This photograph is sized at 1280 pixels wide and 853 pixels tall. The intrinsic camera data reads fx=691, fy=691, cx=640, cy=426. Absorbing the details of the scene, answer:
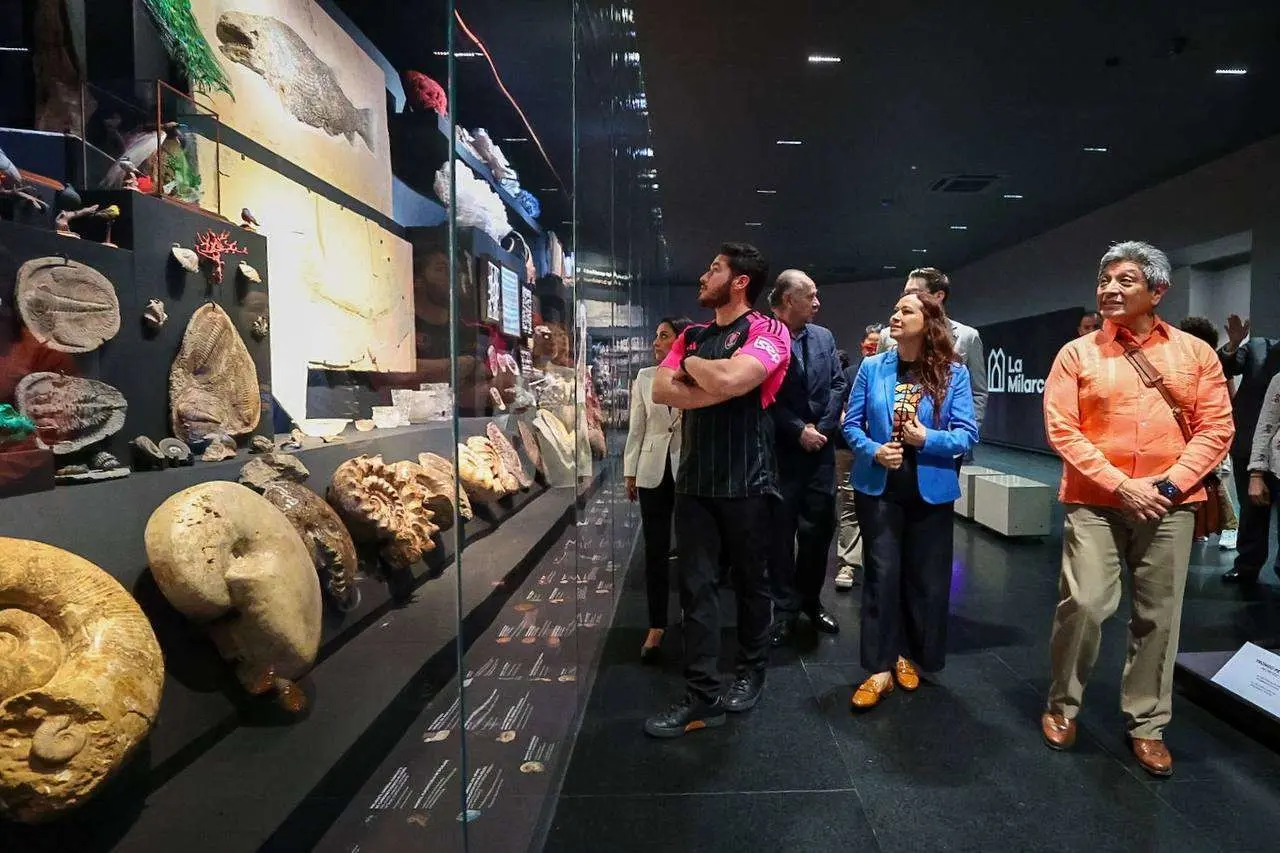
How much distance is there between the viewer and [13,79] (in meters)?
1.10

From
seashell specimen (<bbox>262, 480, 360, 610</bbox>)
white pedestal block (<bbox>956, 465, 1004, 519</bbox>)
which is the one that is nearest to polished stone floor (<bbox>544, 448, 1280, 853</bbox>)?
seashell specimen (<bbox>262, 480, 360, 610</bbox>)

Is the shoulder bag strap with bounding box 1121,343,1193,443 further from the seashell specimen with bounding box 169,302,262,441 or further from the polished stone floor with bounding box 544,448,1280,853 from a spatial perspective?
the seashell specimen with bounding box 169,302,262,441

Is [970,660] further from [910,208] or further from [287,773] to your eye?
[910,208]

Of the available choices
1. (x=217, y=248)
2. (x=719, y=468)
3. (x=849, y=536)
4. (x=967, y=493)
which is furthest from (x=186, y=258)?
(x=967, y=493)

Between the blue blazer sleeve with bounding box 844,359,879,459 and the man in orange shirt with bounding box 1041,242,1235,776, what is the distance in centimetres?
59

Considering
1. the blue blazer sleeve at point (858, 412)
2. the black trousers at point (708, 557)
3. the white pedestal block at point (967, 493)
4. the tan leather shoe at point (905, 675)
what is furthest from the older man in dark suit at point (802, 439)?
the white pedestal block at point (967, 493)

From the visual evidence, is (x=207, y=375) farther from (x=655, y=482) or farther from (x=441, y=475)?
(x=655, y=482)

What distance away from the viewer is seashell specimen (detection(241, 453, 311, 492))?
133 cm

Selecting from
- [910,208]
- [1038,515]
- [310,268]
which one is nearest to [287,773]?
[310,268]

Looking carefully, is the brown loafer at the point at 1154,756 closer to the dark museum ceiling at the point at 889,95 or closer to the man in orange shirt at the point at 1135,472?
the man in orange shirt at the point at 1135,472

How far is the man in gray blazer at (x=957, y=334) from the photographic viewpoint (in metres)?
2.70

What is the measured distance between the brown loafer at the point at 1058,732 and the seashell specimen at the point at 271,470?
2260 millimetres

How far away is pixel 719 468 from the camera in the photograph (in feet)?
7.15

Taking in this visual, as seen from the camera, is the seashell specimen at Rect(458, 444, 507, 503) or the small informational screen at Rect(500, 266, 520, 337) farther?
the small informational screen at Rect(500, 266, 520, 337)
